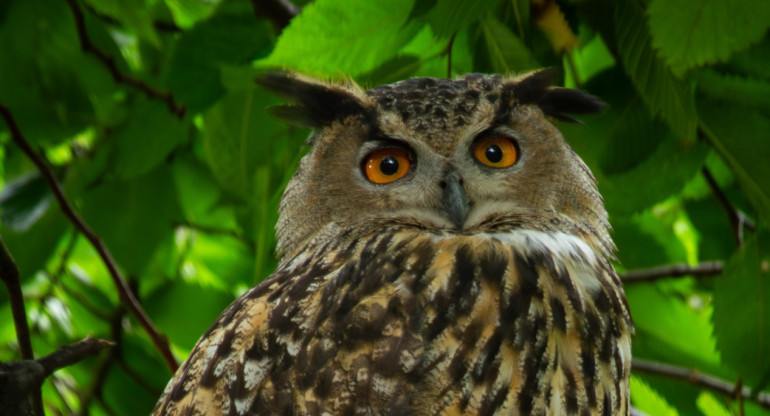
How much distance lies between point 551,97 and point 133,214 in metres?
1.14

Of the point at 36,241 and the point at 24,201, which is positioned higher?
the point at 24,201

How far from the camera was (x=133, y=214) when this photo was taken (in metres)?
2.37

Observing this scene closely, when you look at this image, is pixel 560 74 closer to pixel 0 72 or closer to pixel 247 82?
pixel 247 82

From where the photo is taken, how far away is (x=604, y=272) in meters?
1.61

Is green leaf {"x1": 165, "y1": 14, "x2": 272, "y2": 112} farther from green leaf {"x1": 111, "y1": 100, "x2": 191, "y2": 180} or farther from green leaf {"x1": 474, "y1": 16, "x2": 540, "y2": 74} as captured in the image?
green leaf {"x1": 474, "y1": 16, "x2": 540, "y2": 74}

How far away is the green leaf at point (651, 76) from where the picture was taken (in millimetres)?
1425

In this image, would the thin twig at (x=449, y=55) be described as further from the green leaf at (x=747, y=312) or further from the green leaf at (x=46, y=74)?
the green leaf at (x=46, y=74)

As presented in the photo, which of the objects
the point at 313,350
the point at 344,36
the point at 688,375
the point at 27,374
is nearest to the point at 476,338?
the point at 313,350

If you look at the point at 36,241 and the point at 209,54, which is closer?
the point at 209,54

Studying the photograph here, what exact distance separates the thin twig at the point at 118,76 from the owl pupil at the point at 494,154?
759 mm

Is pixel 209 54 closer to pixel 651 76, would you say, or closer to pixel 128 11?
pixel 128 11

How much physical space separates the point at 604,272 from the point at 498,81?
1.36 feet

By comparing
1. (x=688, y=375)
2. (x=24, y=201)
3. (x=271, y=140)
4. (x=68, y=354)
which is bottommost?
(x=688, y=375)

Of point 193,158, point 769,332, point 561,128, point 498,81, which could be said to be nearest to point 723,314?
point 769,332
